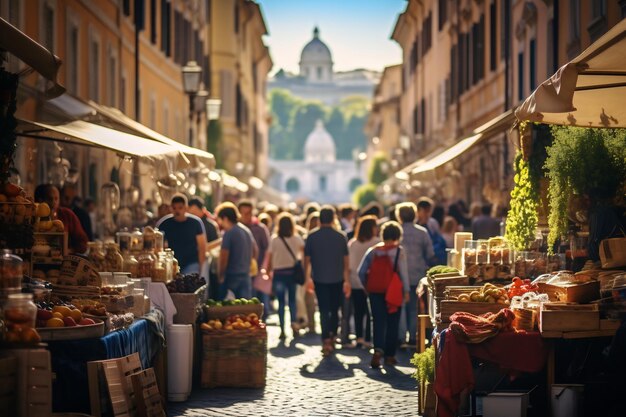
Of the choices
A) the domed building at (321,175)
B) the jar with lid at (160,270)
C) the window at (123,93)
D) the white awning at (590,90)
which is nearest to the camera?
the white awning at (590,90)

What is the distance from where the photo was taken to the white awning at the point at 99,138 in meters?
13.8

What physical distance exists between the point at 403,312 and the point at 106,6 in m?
10.2

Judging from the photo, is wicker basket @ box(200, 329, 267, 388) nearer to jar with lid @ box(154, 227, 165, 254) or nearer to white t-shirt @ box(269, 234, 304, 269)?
jar with lid @ box(154, 227, 165, 254)

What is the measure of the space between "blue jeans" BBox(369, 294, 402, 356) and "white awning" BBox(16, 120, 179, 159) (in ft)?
9.14

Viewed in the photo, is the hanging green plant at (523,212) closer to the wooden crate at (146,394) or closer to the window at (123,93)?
the wooden crate at (146,394)

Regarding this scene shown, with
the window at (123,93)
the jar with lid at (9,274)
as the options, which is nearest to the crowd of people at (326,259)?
the jar with lid at (9,274)

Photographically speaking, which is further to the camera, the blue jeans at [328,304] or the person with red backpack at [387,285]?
the blue jeans at [328,304]

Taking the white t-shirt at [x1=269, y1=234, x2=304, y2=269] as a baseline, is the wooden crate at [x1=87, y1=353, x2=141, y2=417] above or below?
below

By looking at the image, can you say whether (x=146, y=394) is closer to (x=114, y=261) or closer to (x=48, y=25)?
(x=114, y=261)

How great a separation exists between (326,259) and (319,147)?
16960 centimetres

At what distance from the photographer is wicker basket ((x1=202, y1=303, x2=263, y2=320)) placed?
1399 cm

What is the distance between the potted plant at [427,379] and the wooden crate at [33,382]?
3.72 metres

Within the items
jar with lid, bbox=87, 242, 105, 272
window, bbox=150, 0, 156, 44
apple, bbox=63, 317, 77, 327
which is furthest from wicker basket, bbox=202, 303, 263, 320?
window, bbox=150, 0, 156, 44

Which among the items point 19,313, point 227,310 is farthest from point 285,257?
point 19,313
